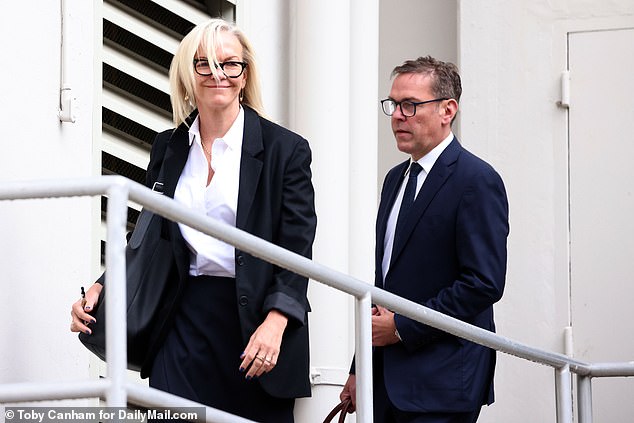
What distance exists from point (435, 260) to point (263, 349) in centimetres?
84

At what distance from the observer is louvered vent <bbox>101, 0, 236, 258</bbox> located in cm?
619

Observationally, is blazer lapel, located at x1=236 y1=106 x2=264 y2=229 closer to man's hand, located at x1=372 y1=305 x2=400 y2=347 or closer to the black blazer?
the black blazer

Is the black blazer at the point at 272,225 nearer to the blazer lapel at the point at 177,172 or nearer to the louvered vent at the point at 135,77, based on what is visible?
the blazer lapel at the point at 177,172

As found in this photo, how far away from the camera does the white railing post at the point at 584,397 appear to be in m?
5.88

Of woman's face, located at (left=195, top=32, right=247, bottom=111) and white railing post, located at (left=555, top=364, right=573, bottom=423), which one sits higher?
woman's face, located at (left=195, top=32, right=247, bottom=111)

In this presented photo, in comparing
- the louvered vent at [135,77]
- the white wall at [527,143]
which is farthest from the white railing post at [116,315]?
the white wall at [527,143]

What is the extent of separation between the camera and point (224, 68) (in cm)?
479

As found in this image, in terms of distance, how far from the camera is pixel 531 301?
769 cm

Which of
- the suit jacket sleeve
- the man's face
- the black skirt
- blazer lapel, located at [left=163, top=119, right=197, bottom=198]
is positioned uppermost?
the man's face

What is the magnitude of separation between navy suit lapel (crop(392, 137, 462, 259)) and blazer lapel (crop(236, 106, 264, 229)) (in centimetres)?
58

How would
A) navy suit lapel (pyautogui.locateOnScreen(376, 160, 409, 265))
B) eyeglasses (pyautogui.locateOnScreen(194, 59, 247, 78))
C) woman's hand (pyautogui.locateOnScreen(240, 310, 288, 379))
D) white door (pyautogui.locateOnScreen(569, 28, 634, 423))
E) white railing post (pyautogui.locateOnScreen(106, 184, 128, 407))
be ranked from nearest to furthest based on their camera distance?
white railing post (pyautogui.locateOnScreen(106, 184, 128, 407))
woman's hand (pyautogui.locateOnScreen(240, 310, 288, 379))
eyeglasses (pyautogui.locateOnScreen(194, 59, 247, 78))
navy suit lapel (pyautogui.locateOnScreen(376, 160, 409, 265))
white door (pyautogui.locateOnScreen(569, 28, 634, 423))

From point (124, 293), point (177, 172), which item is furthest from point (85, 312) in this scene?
point (124, 293)

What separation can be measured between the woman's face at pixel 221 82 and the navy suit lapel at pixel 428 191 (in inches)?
27.7

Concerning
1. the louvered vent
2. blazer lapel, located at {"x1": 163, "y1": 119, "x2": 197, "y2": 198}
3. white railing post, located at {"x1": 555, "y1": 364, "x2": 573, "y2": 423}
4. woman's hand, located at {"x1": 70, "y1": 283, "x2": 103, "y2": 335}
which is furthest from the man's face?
the louvered vent
